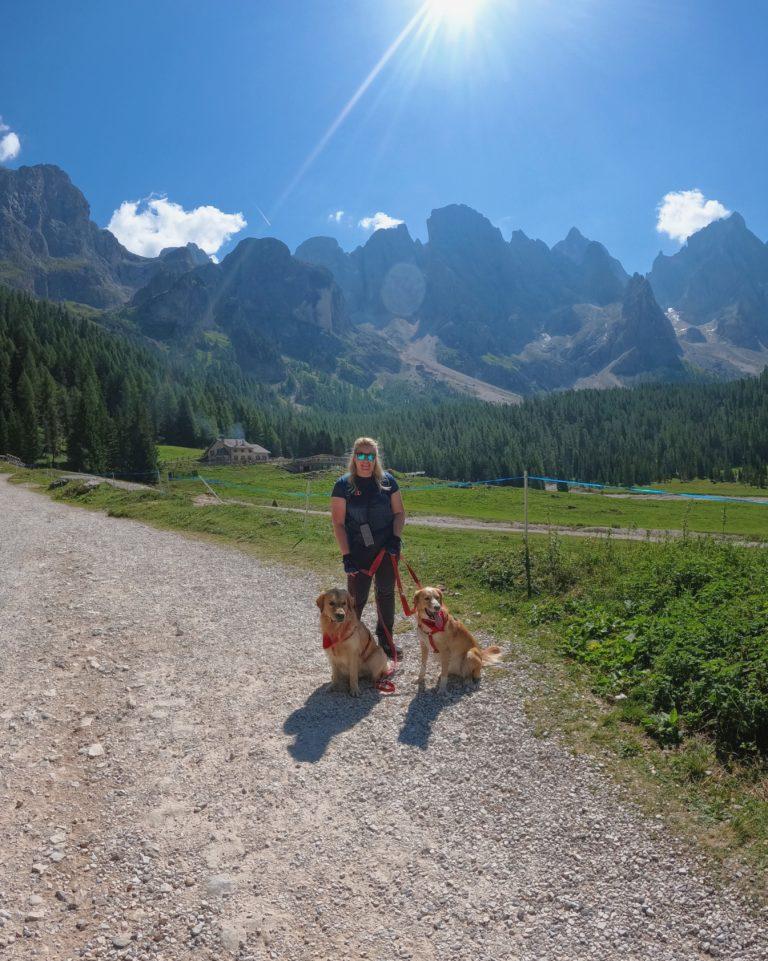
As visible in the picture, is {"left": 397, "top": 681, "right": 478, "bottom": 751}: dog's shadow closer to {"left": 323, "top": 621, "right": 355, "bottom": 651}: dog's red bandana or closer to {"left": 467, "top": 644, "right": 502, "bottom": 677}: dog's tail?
{"left": 467, "top": 644, "right": 502, "bottom": 677}: dog's tail

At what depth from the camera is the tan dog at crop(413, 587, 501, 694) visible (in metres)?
8.20

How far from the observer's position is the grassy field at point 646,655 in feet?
19.0

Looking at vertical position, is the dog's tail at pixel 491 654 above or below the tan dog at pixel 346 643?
below

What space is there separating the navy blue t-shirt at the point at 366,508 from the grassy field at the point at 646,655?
107 inches

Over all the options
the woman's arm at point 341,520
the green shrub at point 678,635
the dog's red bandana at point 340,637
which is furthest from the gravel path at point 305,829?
the woman's arm at point 341,520

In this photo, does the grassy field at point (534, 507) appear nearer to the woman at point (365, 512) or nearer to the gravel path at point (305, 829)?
the woman at point (365, 512)

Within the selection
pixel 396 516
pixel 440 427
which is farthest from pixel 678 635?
pixel 440 427

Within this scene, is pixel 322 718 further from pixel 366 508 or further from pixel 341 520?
pixel 366 508

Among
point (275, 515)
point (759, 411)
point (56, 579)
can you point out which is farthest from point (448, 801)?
point (759, 411)

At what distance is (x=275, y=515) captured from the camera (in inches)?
997

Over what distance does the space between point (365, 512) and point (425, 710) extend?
3.10 meters

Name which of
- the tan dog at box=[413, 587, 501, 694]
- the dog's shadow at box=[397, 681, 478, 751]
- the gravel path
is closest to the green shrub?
the gravel path

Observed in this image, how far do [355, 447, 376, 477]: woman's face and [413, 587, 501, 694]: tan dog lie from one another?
2.03 metres

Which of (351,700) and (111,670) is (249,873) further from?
(111,670)
